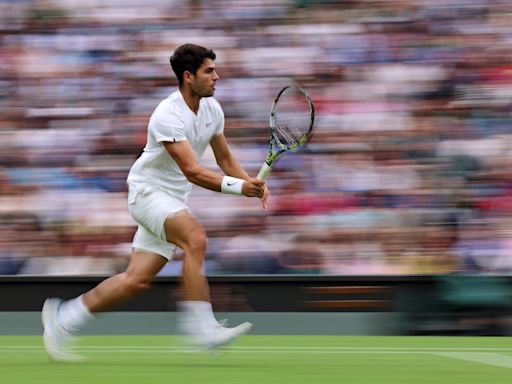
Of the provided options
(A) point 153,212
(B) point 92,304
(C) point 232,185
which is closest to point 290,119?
(C) point 232,185

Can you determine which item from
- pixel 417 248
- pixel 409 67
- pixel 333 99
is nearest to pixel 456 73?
pixel 409 67

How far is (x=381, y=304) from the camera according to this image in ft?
28.3

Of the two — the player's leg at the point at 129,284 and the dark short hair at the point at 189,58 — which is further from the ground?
the dark short hair at the point at 189,58

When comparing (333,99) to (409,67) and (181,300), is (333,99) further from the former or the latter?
(181,300)

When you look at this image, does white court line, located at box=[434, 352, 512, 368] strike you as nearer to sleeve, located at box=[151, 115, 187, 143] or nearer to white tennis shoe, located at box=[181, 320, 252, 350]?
white tennis shoe, located at box=[181, 320, 252, 350]

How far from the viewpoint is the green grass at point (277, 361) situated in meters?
4.98

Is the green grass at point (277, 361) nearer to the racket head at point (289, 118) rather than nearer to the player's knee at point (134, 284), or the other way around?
the player's knee at point (134, 284)

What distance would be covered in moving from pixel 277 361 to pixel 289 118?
1.26m

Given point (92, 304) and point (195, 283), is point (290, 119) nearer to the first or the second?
point (195, 283)

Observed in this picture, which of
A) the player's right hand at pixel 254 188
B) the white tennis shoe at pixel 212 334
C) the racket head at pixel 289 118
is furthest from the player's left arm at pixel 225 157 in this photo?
the white tennis shoe at pixel 212 334

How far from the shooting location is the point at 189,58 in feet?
19.0

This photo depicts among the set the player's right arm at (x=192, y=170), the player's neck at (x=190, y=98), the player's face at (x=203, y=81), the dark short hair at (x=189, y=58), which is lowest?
the player's right arm at (x=192, y=170)

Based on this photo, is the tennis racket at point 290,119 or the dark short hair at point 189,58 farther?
the tennis racket at point 290,119

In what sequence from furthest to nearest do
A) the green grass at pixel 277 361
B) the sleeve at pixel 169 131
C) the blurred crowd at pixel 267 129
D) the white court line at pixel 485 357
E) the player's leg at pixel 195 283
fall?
the blurred crowd at pixel 267 129, the white court line at pixel 485 357, the sleeve at pixel 169 131, the player's leg at pixel 195 283, the green grass at pixel 277 361
